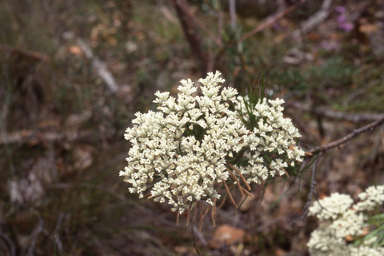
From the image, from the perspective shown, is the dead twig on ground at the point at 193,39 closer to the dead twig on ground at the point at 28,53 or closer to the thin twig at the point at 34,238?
the dead twig on ground at the point at 28,53

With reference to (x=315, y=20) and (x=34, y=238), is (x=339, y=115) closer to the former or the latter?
(x=315, y=20)

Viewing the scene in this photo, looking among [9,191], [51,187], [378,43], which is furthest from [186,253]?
[378,43]

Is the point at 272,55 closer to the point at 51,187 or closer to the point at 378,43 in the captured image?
the point at 378,43

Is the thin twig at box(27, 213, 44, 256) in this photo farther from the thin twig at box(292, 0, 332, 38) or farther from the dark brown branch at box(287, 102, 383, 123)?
the thin twig at box(292, 0, 332, 38)

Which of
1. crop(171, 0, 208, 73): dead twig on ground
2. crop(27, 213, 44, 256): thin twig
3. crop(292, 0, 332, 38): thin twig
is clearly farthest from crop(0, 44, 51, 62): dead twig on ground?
crop(292, 0, 332, 38): thin twig

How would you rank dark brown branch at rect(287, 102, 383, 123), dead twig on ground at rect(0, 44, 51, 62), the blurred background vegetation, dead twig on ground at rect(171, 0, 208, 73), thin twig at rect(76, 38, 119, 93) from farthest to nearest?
thin twig at rect(76, 38, 119, 93)
dead twig on ground at rect(0, 44, 51, 62)
dead twig on ground at rect(171, 0, 208, 73)
dark brown branch at rect(287, 102, 383, 123)
the blurred background vegetation

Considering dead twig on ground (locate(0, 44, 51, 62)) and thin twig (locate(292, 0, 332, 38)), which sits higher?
thin twig (locate(292, 0, 332, 38))

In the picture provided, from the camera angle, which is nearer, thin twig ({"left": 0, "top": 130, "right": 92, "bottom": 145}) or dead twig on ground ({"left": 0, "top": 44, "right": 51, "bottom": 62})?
thin twig ({"left": 0, "top": 130, "right": 92, "bottom": 145})
